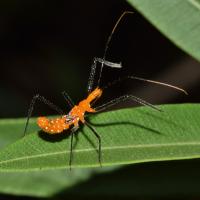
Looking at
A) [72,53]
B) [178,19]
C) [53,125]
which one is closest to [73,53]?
[72,53]

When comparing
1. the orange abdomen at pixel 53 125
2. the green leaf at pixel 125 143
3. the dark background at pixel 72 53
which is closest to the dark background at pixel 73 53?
the dark background at pixel 72 53

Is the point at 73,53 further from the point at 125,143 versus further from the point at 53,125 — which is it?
the point at 125,143

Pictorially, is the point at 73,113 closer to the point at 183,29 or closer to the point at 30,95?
the point at 183,29

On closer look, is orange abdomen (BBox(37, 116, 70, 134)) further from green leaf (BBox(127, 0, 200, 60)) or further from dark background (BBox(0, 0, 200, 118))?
dark background (BBox(0, 0, 200, 118))

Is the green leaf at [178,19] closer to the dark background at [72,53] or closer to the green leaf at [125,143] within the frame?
the green leaf at [125,143]

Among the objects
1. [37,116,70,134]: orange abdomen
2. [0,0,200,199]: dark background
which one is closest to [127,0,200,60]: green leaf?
[37,116,70,134]: orange abdomen

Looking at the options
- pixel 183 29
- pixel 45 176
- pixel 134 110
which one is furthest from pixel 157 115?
pixel 45 176
